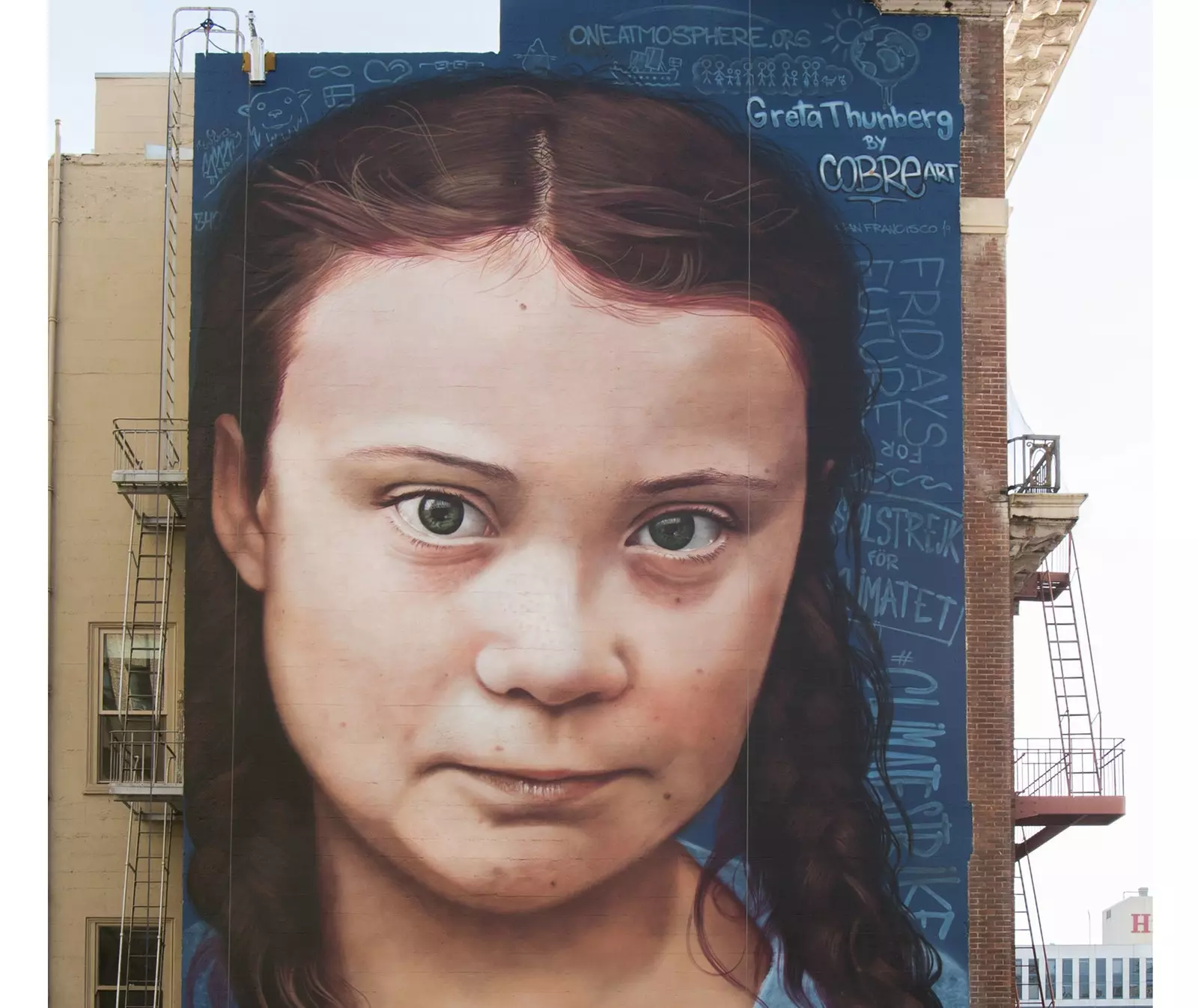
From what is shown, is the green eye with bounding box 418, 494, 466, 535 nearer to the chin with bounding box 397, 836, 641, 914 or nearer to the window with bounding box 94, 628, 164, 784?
the chin with bounding box 397, 836, 641, 914

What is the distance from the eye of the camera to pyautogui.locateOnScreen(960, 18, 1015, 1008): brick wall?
59.9 feet

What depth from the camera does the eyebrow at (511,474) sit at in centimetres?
1809

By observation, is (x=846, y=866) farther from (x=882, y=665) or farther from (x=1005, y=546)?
(x=1005, y=546)

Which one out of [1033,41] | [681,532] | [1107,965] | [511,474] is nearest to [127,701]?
[511,474]

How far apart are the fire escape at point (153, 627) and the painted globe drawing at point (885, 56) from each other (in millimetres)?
7452

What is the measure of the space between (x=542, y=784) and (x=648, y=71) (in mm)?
8273

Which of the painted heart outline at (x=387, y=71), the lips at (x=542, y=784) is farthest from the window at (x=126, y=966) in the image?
the painted heart outline at (x=387, y=71)

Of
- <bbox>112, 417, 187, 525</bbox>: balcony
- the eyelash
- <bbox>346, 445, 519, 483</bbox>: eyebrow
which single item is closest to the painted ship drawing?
<bbox>346, 445, 519, 483</bbox>: eyebrow

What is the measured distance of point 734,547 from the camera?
1823cm

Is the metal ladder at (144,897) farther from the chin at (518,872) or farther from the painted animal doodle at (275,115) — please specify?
the painted animal doodle at (275,115)

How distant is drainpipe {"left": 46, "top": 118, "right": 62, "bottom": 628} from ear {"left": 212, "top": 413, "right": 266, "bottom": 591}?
2707 millimetres

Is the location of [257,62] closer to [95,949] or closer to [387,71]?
[387,71]

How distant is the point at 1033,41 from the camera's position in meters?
22.6

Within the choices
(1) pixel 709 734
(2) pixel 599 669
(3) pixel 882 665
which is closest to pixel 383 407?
(2) pixel 599 669
